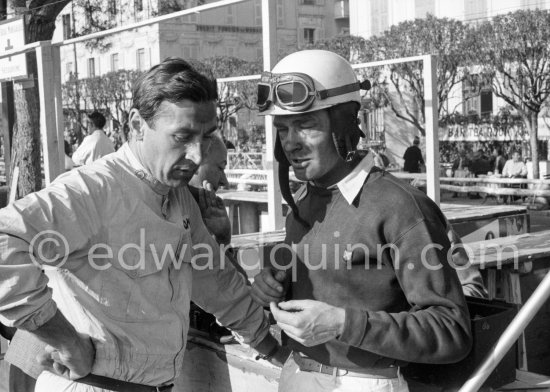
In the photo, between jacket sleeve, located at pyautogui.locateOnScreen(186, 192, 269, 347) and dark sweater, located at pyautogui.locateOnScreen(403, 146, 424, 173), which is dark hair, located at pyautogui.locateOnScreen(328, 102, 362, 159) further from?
dark sweater, located at pyautogui.locateOnScreen(403, 146, 424, 173)

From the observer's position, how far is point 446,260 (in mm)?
2066

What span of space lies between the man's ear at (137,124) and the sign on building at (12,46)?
5717mm

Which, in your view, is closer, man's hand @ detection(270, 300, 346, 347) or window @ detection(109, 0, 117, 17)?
man's hand @ detection(270, 300, 346, 347)

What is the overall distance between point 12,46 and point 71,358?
256 inches

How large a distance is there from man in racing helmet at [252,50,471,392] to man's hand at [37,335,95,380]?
535 mm

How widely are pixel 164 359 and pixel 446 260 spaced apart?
952 mm

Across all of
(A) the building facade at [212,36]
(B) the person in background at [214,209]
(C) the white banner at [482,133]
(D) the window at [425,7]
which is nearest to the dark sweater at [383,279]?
(B) the person in background at [214,209]

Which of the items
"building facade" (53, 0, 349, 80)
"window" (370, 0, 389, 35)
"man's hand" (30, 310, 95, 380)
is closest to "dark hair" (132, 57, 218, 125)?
"man's hand" (30, 310, 95, 380)

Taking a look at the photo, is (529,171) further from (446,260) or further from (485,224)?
(446,260)

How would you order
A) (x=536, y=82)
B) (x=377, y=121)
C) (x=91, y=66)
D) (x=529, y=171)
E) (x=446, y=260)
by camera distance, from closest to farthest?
(x=446, y=260) < (x=529, y=171) < (x=536, y=82) < (x=377, y=121) < (x=91, y=66)

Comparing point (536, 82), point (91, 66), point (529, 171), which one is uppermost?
point (91, 66)

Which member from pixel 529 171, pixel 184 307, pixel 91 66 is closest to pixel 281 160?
pixel 184 307

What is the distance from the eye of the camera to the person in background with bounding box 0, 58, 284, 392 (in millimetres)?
2246

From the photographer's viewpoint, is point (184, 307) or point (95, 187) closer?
point (95, 187)
